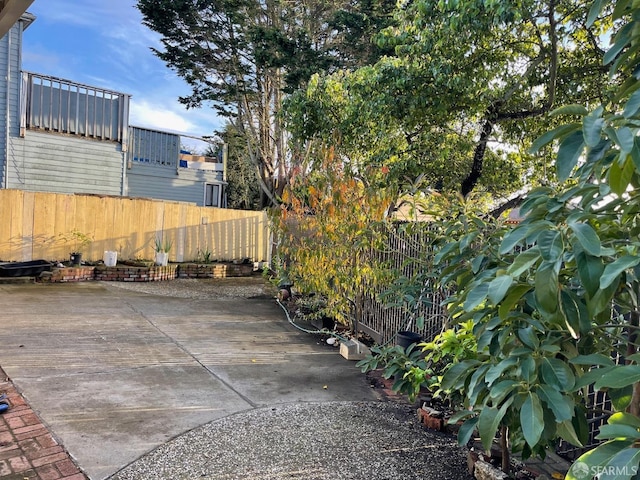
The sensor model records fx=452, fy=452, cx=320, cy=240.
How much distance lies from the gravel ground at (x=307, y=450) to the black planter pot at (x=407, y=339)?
90 cm

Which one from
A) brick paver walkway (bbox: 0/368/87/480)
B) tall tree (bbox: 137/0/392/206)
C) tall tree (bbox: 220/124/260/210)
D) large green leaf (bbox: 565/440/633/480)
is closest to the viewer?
large green leaf (bbox: 565/440/633/480)

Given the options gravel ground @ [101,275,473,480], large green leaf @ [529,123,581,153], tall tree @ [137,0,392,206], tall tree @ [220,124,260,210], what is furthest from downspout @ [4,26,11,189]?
large green leaf @ [529,123,581,153]

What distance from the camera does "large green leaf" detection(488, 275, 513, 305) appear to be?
124 centimetres

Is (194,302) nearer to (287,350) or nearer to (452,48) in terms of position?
(287,350)

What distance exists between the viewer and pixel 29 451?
8.96ft

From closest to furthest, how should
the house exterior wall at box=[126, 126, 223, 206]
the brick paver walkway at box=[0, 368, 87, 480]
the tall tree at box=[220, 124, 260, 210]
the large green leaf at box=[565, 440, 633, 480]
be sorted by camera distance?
the large green leaf at box=[565, 440, 633, 480]
the brick paver walkway at box=[0, 368, 87, 480]
the house exterior wall at box=[126, 126, 223, 206]
the tall tree at box=[220, 124, 260, 210]

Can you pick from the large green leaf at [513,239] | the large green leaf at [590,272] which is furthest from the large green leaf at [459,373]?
the large green leaf at [590,272]

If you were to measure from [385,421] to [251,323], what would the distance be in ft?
11.7

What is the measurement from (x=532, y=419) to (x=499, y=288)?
42 centimetres

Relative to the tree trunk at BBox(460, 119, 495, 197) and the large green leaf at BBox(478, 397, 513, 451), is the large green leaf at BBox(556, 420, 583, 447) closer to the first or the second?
the large green leaf at BBox(478, 397, 513, 451)

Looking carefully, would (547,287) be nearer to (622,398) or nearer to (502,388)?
(502,388)

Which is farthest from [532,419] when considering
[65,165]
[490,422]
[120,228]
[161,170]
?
[161,170]

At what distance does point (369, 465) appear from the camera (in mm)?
2805

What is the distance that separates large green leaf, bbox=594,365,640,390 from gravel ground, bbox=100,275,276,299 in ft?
26.7
